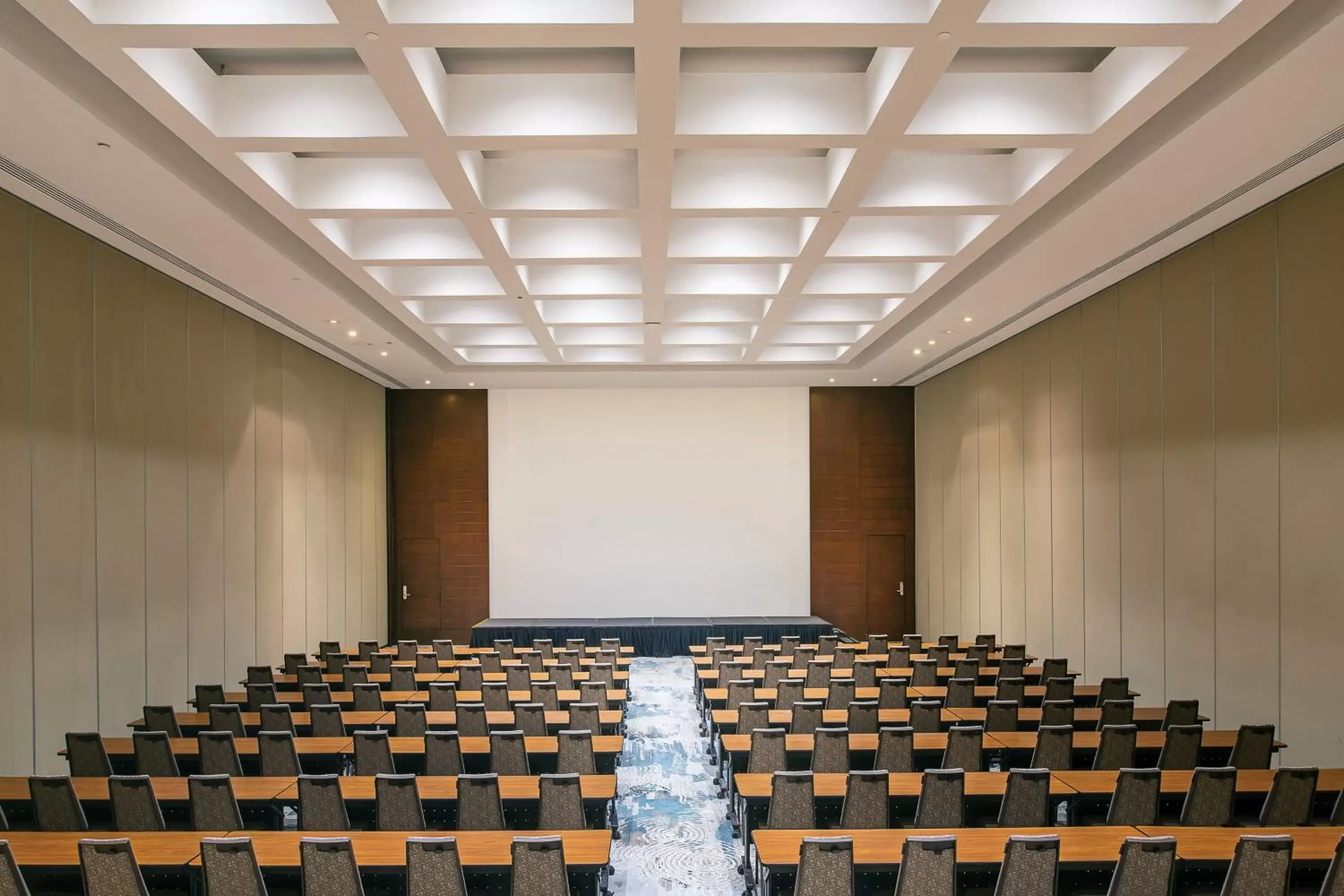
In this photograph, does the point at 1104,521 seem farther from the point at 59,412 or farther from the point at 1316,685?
the point at 59,412

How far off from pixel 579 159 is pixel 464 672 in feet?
18.7

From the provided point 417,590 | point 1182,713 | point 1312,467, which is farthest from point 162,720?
point 417,590

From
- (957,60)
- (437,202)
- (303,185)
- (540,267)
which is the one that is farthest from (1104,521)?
(303,185)

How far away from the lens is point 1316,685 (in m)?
7.20

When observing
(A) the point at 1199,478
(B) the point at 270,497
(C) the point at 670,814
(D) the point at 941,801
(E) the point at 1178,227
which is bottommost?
(C) the point at 670,814

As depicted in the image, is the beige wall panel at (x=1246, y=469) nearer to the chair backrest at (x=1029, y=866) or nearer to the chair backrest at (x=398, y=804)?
the chair backrest at (x=1029, y=866)

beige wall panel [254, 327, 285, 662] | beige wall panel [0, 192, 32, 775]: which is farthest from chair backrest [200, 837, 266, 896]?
beige wall panel [254, 327, 285, 662]

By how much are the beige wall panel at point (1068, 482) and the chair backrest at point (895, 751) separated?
19.1 feet

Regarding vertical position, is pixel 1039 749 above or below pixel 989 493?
below

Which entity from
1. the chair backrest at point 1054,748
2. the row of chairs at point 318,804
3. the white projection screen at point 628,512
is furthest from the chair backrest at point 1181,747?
the white projection screen at point 628,512

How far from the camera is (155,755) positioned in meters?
6.48

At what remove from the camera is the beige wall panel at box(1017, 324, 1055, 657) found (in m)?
12.3

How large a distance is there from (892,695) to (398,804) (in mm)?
5070

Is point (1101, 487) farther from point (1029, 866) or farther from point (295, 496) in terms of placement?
point (295, 496)
